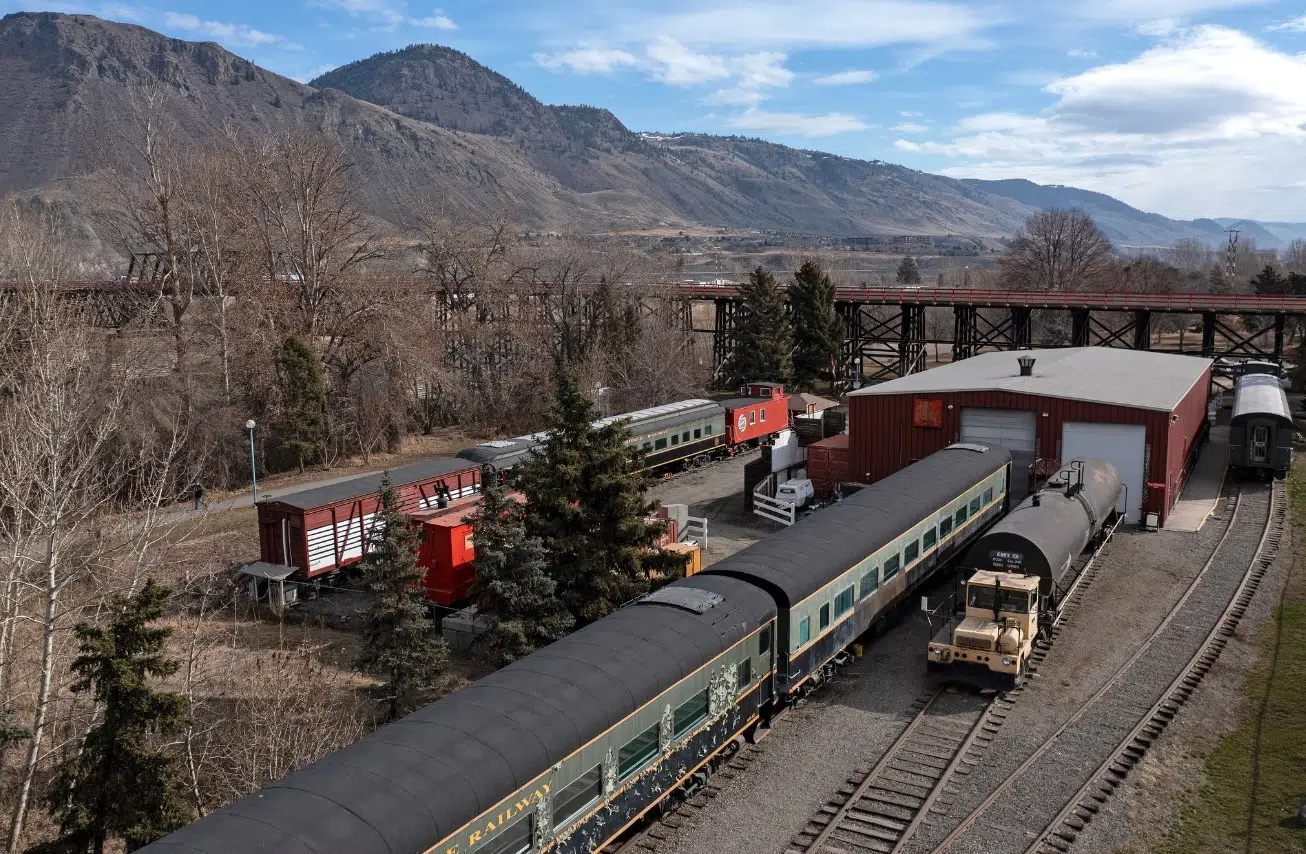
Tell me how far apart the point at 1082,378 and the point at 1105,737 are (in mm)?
21314

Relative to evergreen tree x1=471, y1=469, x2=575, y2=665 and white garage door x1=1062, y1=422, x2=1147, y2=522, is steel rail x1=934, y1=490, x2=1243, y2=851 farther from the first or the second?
evergreen tree x1=471, y1=469, x2=575, y2=665

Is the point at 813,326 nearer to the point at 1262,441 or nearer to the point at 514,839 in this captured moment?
the point at 1262,441

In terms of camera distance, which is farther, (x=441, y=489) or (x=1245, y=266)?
(x=1245, y=266)

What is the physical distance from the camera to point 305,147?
164 feet

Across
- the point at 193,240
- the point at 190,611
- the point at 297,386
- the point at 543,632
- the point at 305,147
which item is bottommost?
the point at 190,611

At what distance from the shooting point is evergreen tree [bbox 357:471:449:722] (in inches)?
725

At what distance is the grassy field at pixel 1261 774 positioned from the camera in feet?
47.2

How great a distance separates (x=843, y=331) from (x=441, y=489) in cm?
3938

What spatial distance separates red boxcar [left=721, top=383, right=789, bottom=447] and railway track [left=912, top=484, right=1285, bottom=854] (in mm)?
21793

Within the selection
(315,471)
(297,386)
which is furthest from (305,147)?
(315,471)

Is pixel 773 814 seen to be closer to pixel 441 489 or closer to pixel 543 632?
pixel 543 632

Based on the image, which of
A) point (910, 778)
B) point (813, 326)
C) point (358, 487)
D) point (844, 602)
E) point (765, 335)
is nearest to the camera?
point (910, 778)

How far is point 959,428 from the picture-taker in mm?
33469

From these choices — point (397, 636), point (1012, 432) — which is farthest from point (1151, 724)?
point (1012, 432)
